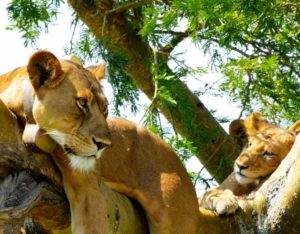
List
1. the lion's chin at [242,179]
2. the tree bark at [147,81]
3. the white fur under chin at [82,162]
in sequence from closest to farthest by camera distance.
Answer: the white fur under chin at [82,162], the lion's chin at [242,179], the tree bark at [147,81]

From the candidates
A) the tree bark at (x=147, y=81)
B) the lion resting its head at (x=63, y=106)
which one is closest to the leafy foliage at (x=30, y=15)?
the tree bark at (x=147, y=81)

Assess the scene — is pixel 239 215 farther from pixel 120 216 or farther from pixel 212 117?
pixel 212 117

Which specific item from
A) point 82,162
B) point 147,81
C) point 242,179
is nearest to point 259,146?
point 242,179

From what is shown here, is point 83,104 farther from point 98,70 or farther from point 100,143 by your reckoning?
point 98,70

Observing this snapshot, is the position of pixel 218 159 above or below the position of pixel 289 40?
below

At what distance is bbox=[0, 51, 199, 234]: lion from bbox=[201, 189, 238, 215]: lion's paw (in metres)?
0.32

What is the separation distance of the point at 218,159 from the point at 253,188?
32.7 inches

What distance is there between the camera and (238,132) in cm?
586

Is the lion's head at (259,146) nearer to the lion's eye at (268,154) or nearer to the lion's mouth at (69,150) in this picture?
the lion's eye at (268,154)

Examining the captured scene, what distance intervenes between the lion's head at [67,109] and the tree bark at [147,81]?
187cm

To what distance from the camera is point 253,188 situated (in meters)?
5.34

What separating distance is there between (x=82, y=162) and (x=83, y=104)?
0.26 metres

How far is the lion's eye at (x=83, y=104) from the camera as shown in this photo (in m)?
3.58

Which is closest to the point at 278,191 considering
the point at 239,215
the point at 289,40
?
the point at 239,215
